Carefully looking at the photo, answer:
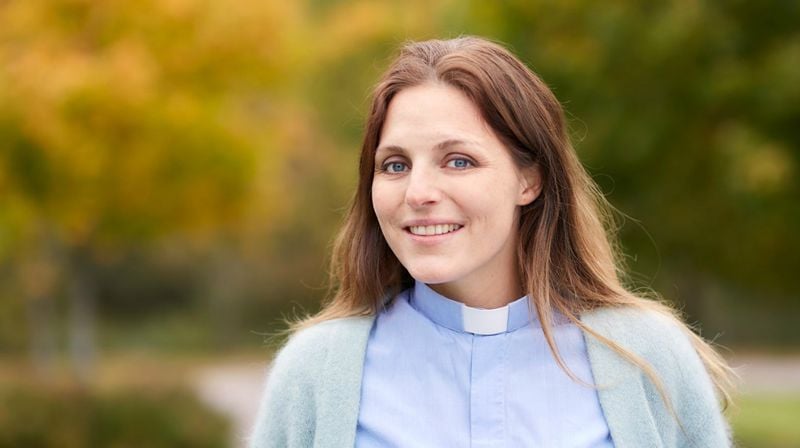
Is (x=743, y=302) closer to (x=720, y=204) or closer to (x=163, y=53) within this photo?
(x=720, y=204)

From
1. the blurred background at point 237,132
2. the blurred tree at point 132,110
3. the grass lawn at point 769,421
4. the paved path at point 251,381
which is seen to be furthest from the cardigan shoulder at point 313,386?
the paved path at point 251,381

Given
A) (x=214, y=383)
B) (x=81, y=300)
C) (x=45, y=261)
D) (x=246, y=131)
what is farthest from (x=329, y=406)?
(x=214, y=383)

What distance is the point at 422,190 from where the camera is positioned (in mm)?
2340

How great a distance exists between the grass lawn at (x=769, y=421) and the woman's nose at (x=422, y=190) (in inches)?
326

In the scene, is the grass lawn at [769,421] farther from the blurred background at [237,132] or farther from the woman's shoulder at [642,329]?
the woman's shoulder at [642,329]

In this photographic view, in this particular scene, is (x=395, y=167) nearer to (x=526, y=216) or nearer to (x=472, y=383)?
(x=526, y=216)

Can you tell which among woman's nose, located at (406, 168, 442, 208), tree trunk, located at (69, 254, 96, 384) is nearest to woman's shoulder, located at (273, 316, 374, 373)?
woman's nose, located at (406, 168, 442, 208)

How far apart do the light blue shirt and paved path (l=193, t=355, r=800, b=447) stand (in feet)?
31.9

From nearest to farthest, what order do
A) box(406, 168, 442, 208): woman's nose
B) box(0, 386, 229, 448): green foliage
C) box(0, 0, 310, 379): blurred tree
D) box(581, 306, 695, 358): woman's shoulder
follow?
box(406, 168, 442, 208): woman's nose
box(581, 306, 695, 358): woman's shoulder
box(0, 0, 310, 379): blurred tree
box(0, 386, 229, 448): green foliage

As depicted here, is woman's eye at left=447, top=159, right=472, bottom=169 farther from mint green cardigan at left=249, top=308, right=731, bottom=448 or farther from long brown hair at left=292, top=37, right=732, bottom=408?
mint green cardigan at left=249, top=308, right=731, bottom=448

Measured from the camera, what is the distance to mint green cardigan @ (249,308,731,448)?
241 cm

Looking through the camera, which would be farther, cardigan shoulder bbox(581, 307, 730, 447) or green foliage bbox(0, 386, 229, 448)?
green foliage bbox(0, 386, 229, 448)

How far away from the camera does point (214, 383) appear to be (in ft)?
58.6

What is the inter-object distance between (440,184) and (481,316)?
34cm
